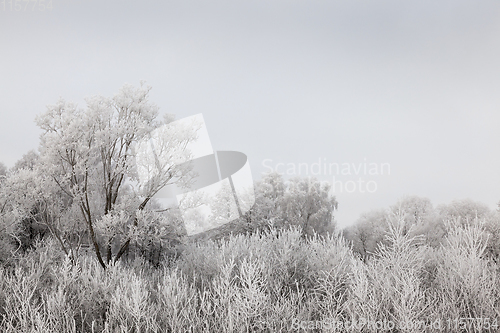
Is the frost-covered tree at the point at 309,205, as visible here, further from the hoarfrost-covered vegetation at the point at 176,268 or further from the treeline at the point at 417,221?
the hoarfrost-covered vegetation at the point at 176,268

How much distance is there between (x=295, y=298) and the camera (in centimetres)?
744

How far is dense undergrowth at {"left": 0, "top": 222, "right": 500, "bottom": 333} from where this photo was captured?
5.70 meters

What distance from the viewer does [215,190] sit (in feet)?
93.5

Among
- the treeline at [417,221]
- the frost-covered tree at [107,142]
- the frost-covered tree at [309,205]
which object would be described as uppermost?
the frost-covered tree at [107,142]

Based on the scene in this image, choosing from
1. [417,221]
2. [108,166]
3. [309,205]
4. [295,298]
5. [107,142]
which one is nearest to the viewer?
[295,298]

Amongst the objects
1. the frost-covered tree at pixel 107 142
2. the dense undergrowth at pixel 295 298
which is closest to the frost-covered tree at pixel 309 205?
the frost-covered tree at pixel 107 142

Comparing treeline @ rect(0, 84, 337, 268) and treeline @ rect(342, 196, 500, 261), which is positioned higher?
treeline @ rect(0, 84, 337, 268)

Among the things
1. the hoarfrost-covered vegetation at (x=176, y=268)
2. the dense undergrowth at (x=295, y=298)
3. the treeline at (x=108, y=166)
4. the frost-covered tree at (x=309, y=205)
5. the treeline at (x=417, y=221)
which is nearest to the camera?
the dense undergrowth at (x=295, y=298)

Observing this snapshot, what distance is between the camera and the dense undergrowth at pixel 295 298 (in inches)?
225

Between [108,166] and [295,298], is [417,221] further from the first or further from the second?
[108,166]

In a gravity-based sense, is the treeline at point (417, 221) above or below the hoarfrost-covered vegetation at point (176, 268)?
below

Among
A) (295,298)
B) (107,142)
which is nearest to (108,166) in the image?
(107,142)

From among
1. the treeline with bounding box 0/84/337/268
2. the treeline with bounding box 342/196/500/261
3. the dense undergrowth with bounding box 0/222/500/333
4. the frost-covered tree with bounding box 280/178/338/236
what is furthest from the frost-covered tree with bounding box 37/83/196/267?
the treeline with bounding box 342/196/500/261

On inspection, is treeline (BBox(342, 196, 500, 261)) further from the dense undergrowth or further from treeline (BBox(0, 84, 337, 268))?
the dense undergrowth
